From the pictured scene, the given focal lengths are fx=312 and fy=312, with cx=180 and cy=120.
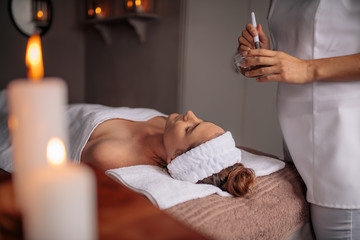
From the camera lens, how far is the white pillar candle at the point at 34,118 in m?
0.31

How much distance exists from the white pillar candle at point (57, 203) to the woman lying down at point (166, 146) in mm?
963

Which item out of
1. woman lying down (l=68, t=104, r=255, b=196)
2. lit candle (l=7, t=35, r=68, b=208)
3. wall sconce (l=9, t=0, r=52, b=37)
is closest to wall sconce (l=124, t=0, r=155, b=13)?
wall sconce (l=9, t=0, r=52, b=37)

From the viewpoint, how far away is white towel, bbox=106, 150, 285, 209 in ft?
3.40

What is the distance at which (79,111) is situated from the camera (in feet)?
5.97

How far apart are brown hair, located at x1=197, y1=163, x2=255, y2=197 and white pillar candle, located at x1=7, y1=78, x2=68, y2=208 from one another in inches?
37.9

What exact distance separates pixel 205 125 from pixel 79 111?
844 mm

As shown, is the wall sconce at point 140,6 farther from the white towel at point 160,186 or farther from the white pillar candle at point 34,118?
the white pillar candle at point 34,118

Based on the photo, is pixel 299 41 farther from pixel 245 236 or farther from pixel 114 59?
pixel 114 59

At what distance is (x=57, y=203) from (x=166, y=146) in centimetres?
113

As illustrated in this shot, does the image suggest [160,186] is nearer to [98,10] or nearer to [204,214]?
[204,214]

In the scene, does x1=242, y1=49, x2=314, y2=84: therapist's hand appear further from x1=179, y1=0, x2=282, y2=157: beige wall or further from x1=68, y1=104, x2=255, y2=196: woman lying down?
x1=179, y1=0, x2=282, y2=157: beige wall

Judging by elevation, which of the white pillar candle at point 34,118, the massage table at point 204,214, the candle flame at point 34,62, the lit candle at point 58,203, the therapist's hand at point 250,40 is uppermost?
the therapist's hand at point 250,40

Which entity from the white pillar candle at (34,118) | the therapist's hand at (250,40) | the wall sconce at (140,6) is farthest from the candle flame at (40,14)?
the white pillar candle at (34,118)

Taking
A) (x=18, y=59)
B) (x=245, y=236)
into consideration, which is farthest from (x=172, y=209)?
(x=18, y=59)
